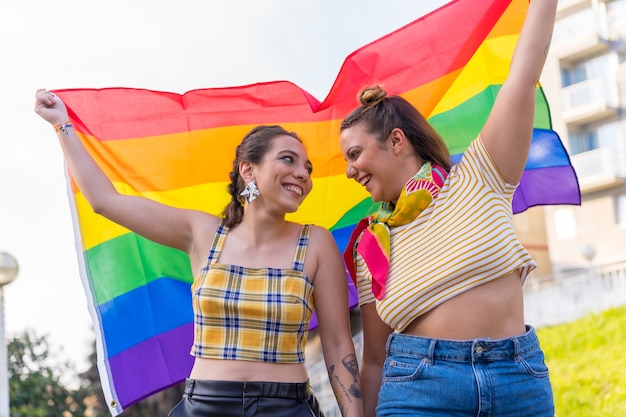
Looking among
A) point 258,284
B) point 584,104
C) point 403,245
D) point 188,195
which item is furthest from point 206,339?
point 584,104

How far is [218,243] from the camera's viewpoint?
145 inches

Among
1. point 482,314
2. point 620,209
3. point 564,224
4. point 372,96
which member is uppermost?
point 620,209

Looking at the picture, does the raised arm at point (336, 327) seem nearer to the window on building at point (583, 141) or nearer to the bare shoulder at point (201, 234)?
the bare shoulder at point (201, 234)

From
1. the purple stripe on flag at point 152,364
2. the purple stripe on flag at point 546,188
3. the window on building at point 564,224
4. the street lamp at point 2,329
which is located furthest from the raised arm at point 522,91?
the window on building at point 564,224

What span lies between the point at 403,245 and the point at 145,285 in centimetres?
169

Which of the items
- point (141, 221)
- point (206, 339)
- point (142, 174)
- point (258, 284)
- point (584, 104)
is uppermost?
point (584, 104)

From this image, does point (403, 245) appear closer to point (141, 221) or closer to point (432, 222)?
point (432, 222)

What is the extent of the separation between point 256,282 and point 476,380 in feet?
3.50

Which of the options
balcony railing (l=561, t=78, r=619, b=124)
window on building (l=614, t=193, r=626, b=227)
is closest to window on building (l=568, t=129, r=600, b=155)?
balcony railing (l=561, t=78, r=619, b=124)

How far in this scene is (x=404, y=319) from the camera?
3.08 metres

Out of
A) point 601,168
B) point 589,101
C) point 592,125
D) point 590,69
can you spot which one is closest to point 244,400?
point 601,168

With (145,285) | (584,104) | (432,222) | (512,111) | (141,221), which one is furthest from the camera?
(584,104)

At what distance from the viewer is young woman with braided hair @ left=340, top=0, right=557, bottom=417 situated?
2.87 meters

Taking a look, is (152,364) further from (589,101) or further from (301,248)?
(589,101)
